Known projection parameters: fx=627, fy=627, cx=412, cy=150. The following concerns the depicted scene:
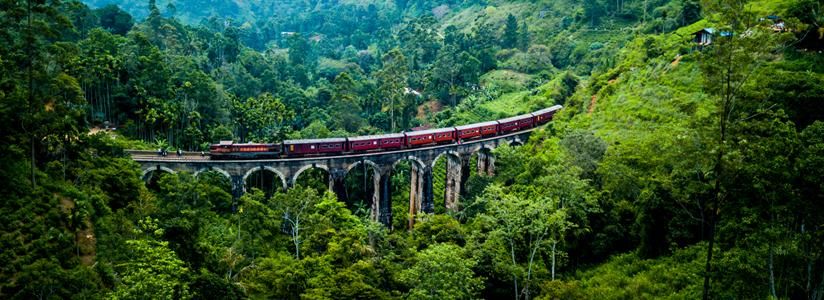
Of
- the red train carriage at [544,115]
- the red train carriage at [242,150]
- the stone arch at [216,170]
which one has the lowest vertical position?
the stone arch at [216,170]

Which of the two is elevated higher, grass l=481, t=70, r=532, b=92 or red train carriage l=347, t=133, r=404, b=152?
grass l=481, t=70, r=532, b=92

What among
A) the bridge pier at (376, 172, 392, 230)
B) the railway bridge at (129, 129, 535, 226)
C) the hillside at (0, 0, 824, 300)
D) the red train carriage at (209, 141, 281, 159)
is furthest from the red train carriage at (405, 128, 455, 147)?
the red train carriage at (209, 141, 281, 159)

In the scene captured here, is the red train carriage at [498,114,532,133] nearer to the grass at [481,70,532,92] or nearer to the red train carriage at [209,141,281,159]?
the red train carriage at [209,141,281,159]

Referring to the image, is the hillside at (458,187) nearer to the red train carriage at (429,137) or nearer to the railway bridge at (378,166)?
the railway bridge at (378,166)

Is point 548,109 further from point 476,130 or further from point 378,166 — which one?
point 378,166

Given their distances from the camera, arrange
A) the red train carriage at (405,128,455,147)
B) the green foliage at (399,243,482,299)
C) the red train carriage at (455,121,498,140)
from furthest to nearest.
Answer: the red train carriage at (455,121,498,140) → the red train carriage at (405,128,455,147) → the green foliage at (399,243,482,299)

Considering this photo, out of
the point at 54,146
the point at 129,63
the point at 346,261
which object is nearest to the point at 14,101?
the point at 54,146

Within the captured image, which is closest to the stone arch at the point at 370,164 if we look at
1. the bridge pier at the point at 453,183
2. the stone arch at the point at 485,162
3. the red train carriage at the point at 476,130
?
the bridge pier at the point at 453,183
